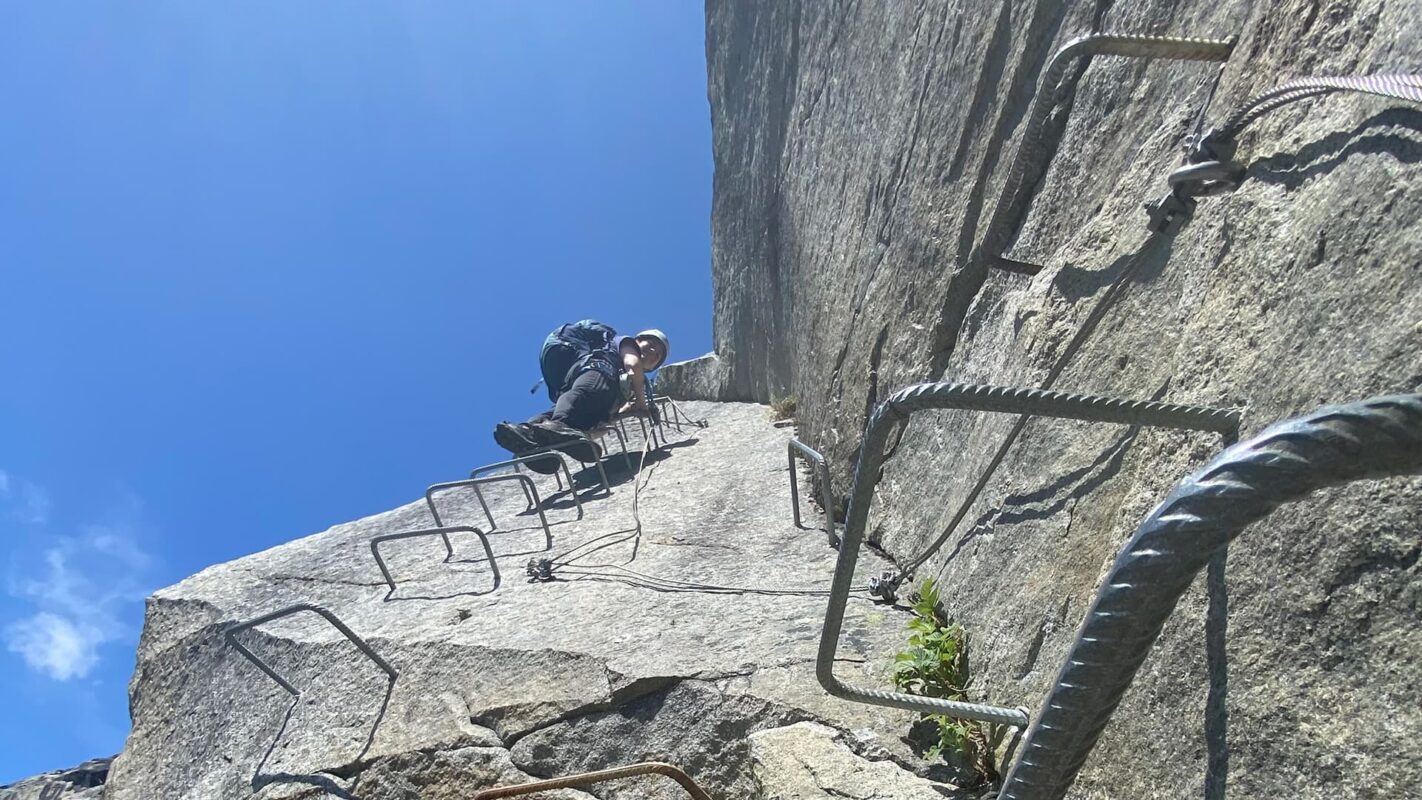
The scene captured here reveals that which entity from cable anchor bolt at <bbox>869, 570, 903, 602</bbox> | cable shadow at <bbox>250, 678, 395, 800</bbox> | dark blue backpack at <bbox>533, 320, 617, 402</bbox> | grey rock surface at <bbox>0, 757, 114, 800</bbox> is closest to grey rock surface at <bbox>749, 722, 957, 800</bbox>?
cable anchor bolt at <bbox>869, 570, 903, 602</bbox>

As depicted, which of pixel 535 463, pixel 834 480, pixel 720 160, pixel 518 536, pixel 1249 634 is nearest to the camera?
pixel 1249 634

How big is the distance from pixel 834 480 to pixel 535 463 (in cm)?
365

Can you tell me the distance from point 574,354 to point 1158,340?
816 cm

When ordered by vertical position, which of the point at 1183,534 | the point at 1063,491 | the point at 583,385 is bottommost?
the point at 1183,534

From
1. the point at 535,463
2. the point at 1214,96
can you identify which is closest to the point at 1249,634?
the point at 1214,96

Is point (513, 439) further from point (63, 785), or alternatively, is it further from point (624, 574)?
point (63, 785)

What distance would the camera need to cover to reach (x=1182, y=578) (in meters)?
0.86

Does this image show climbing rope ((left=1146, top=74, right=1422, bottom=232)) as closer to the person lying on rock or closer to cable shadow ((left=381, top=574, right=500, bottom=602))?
cable shadow ((left=381, top=574, right=500, bottom=602))

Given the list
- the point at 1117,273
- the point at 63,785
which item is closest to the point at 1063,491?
the point at 1117,273

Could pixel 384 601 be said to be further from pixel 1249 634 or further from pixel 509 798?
pixel 1249 634

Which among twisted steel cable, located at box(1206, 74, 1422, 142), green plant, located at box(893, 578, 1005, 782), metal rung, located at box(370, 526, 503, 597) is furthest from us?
metal rung, located at box(370, 526, 503, 597)

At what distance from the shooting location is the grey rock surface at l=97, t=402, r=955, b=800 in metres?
3.37

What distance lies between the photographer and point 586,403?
29.5ft

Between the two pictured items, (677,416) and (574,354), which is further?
(677,416)
